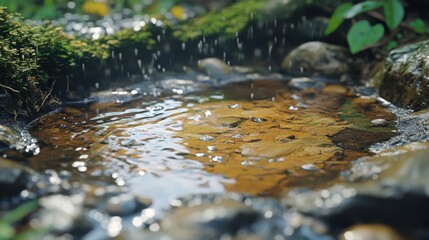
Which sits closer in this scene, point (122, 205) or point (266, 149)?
point (122, 205)

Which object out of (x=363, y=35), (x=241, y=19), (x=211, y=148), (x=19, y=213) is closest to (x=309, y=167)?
(x=211, y=148)

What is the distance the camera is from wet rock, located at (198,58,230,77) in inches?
254

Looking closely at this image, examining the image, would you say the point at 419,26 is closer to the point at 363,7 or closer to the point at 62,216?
the point at 363,7

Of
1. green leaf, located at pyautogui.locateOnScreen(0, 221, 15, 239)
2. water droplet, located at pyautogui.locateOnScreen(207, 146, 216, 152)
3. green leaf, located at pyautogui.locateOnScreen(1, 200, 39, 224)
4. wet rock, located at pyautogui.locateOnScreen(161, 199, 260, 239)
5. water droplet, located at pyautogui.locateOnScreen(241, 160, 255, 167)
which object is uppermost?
green leaf, located at pyautogui.locateOnScreen(0, 221, 15, 239)

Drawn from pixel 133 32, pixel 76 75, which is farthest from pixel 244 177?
pixel 133 32

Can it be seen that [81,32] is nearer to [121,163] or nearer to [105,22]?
[105,22]

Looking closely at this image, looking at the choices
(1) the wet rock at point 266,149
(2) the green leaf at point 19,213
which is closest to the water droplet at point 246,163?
(1) the wet rock at point 266,149

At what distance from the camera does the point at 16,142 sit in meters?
3.45

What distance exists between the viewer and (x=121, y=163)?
3.27 meters

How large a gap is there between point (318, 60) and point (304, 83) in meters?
0.72

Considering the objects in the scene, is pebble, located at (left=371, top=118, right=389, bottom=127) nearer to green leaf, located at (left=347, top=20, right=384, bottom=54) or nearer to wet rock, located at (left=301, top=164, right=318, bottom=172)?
wet rock, located at (left=301, top=164, right=318, bottom=172)

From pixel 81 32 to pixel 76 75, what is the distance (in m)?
1.57

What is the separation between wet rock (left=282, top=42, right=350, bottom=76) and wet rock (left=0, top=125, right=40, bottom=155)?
4.11 meters

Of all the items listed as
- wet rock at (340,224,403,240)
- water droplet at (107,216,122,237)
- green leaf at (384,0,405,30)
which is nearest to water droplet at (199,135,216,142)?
water droplet at (107,216,122,237)
